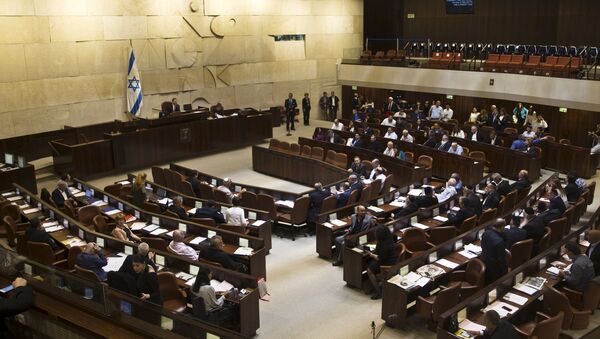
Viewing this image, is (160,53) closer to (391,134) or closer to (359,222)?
(391,134)

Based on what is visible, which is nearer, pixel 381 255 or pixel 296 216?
pixel 381 255

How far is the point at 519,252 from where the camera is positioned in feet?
30.1

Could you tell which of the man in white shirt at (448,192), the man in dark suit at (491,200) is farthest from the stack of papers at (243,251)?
the man in dark suit at (491,200)

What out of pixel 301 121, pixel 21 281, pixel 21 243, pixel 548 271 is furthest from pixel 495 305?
pixel 301 121

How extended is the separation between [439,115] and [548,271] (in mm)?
12520

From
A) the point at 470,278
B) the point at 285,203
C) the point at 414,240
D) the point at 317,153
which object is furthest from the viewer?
the point at 317,153

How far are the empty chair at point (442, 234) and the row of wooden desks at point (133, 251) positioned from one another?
349 cm

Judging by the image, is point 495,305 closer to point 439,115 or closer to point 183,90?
point 439,115

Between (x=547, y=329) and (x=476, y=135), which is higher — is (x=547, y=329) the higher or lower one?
the lower one

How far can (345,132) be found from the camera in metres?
18.2

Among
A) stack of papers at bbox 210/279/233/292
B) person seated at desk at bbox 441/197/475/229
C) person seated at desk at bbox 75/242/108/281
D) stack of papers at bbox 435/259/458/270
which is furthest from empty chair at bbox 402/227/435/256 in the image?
person seated at desk at bbox 75/242/108/281

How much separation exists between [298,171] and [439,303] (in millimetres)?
8694

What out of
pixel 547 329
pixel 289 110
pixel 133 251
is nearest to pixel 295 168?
pixel 289 110

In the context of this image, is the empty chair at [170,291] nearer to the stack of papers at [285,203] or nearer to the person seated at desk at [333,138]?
the stack of papers at [285,203]
